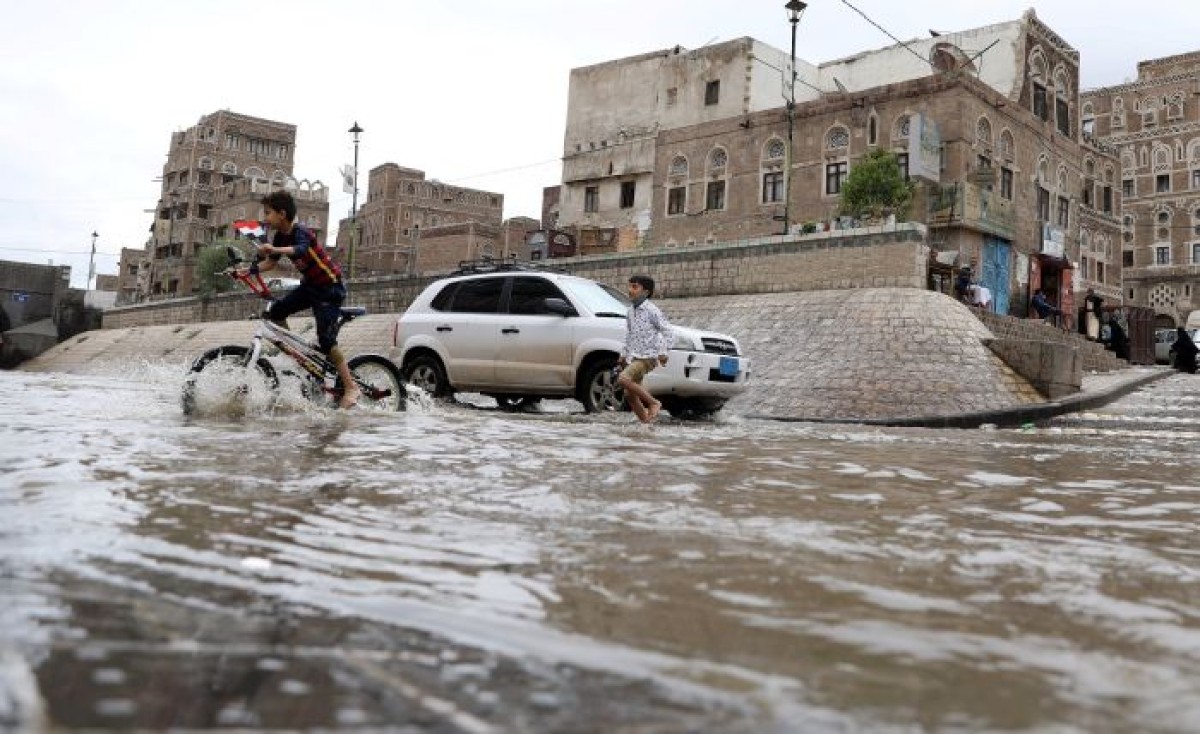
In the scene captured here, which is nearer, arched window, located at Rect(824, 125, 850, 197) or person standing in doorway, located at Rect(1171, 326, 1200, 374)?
person standing in doorway, located at Rect(1171, 326, 1200, 374)

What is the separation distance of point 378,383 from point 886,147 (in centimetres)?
2774

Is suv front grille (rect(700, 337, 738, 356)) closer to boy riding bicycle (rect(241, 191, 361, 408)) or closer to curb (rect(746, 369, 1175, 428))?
curb (rect(746, 369, 1175, 428))

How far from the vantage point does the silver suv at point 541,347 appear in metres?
9.45

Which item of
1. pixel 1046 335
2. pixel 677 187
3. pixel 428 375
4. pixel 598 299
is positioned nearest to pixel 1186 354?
pixel 1046 335

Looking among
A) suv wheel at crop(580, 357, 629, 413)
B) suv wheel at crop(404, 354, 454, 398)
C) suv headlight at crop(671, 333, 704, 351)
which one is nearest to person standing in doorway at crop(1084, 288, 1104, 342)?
suv headlight at crop(671, 333, 704, 351)

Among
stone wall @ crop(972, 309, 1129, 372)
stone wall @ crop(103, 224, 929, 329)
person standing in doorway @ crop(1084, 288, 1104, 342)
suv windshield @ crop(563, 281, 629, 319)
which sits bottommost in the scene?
suv windshield @ crop(563, 281, 629, 319)

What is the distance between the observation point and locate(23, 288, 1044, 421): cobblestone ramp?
12.2 meters

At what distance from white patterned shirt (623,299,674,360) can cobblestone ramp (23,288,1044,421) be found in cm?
402

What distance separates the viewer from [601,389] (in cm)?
959

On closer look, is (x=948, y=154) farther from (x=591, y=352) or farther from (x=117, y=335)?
(x=117, y=335)

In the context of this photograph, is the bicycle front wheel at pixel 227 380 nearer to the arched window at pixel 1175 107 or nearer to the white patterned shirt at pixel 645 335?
the white patterned shirt at pixel 645 335

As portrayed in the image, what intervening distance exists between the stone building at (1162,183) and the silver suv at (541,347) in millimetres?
61823

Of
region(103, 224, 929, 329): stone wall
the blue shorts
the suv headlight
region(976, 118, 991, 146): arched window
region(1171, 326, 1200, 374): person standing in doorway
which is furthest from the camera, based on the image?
region(976, 118, 991, 146): arched window

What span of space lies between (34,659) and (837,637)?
4.64ft
